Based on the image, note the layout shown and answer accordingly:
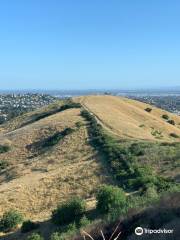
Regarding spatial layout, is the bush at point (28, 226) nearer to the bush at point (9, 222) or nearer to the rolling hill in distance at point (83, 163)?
the rolling hill in distance at point (83, 163)

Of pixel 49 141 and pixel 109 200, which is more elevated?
pixel 109 200

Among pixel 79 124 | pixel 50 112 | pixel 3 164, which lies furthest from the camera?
pixel 50 112

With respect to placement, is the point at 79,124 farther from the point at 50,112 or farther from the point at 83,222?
the point at 83,222

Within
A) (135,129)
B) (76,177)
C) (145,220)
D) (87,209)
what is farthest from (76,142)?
(145,220)

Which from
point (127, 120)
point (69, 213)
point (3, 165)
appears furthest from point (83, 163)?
point (127, 120)

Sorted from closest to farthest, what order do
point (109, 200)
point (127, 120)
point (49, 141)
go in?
point (109, 200)
point (49, 141)
point (127, 120)

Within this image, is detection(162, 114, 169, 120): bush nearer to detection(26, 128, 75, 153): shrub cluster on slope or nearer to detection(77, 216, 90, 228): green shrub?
detection(26, 128, 75, 153): shrub cluster on slope

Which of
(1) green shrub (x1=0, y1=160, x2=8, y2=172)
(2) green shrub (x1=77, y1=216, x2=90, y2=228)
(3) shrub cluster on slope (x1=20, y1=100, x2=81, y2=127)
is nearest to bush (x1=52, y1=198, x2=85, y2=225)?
(2) green shrub (x1=77, y1=216, x2=90, y2=228)
